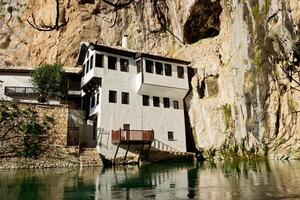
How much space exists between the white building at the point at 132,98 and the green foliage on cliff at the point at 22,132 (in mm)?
5181

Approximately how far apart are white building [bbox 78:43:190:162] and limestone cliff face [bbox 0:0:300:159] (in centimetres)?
260

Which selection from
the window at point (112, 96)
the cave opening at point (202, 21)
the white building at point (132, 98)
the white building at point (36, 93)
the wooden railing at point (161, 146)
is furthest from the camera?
the cave opening at point (202, 21)

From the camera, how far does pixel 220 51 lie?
36.6m

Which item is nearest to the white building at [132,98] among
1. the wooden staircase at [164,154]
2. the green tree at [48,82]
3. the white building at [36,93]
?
the wooden staircase at [164,154]

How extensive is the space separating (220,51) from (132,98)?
1234 cm

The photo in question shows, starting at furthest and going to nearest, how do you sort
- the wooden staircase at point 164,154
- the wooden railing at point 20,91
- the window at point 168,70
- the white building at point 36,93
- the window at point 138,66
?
the wooden railing at point 20,91, the window at point 168,70, the white building at point 36,93, the window at point 138,66, the wooden staircase at point 164,154

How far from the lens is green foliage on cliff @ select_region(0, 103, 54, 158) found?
26578mm

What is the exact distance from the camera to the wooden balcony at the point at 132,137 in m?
29.0

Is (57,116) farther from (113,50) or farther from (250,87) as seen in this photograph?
(250,87)

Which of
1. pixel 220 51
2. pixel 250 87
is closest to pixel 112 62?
pixel 220 51

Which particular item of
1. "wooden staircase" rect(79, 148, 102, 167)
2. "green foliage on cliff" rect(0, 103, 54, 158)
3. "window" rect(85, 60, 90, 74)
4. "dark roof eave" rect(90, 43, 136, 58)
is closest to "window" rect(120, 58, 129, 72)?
"dark roof eave" rect(90, 43, 136, 58)

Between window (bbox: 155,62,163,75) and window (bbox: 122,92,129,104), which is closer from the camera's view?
window (bbox: 122,92,129,104)

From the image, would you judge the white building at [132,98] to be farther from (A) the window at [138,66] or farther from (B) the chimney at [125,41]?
(B) the chimney at [125,41]

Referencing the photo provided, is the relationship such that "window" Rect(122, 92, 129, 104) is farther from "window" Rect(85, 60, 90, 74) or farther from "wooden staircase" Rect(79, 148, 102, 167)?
"wooden staircase" Rect(79, 148, 102, 167)
